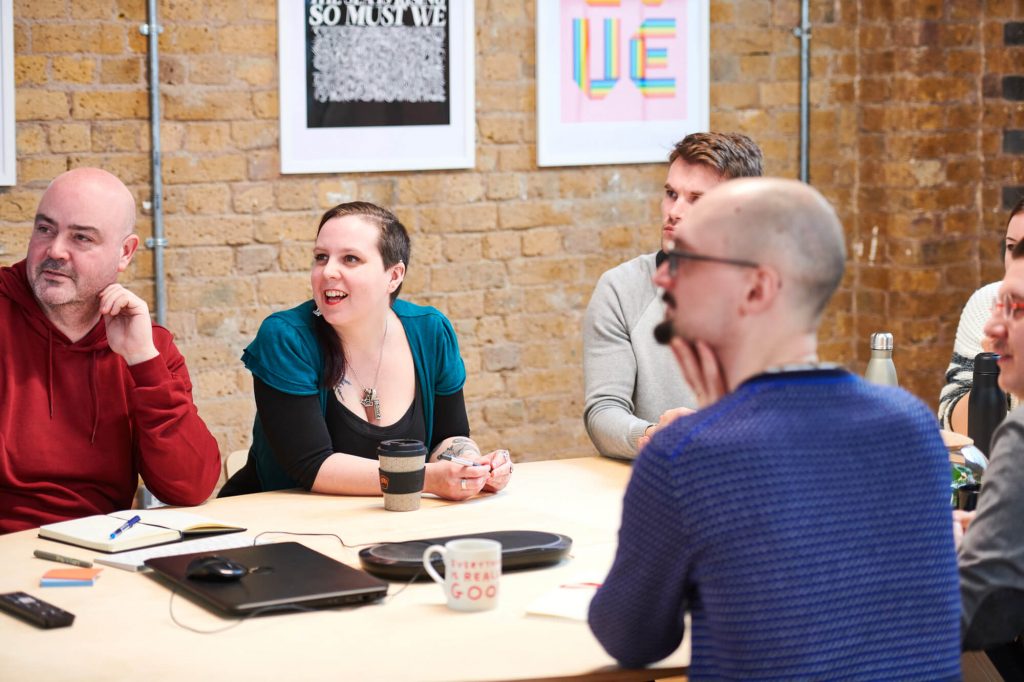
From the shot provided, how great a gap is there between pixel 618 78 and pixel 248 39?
1344 mm

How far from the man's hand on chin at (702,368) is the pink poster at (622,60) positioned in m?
3.13

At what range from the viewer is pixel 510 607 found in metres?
1.95

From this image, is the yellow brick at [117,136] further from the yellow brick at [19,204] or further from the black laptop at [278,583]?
the black laptop at [278,583]

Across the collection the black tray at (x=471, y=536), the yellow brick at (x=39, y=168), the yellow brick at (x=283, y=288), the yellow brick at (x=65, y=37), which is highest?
the yellow brick at (x=65, y=37)

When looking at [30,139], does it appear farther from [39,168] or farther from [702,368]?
[702,368]

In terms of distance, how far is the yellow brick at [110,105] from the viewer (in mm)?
4016

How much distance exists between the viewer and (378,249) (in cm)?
289

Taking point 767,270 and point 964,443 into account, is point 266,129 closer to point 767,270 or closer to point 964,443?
point 964,443

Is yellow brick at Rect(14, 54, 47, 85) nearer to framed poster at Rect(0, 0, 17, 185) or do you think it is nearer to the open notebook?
framed poster at Rect(0, 0, 17, 185)

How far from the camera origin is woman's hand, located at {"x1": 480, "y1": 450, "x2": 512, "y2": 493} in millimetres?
2605

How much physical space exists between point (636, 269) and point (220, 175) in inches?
65.3

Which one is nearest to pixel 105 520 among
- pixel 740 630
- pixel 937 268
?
pixel 740 630

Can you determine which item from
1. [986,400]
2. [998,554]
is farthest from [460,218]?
[998,554]

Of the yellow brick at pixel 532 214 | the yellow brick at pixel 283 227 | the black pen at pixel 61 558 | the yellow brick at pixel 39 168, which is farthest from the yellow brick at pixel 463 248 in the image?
the black pen at pixel 61 558
